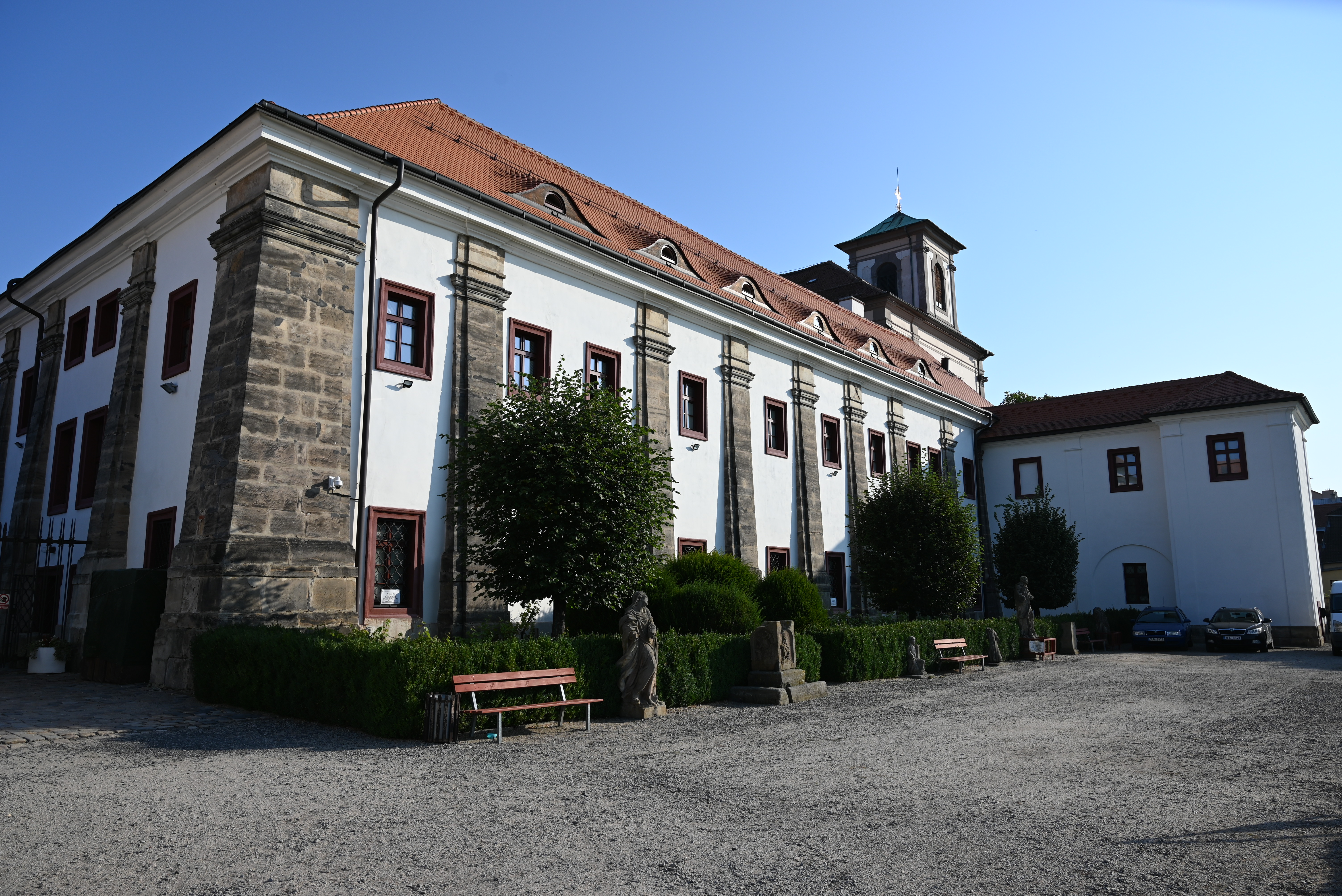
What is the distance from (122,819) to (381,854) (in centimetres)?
206

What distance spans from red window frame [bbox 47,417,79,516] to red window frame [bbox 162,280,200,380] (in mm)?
4345

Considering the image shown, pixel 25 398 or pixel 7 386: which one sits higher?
pixel 7 386

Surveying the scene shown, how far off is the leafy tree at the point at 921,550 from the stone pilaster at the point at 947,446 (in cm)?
958

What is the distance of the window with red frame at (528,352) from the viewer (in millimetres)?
17359

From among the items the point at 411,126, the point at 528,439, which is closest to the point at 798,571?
the point at 528,439

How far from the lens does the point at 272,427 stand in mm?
13242

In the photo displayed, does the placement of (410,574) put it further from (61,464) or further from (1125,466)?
(1125,466)

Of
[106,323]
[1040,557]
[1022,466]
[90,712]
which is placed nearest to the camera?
[90,712]

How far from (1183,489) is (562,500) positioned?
2633 centimetres

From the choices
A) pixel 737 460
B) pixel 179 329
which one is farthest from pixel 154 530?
pixel 737 460

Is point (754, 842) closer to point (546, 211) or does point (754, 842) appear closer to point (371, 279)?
point (371, 279)

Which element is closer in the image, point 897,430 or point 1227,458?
point 897,430

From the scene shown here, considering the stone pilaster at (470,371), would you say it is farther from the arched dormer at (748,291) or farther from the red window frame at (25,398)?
the red window frame at (25,398)

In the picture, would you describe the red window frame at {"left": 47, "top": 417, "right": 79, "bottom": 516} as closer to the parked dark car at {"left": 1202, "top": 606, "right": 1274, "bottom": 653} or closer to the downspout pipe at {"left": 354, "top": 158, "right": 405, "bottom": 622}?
the downspout pipe at {"left": 354, "top": 158, "right": 405, "bottom": 622}
